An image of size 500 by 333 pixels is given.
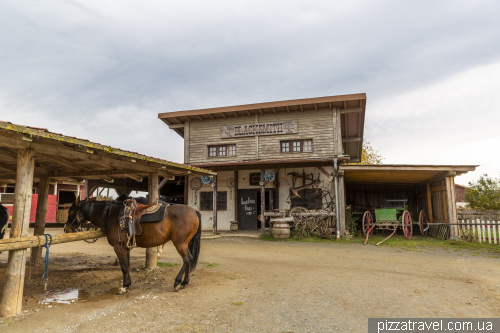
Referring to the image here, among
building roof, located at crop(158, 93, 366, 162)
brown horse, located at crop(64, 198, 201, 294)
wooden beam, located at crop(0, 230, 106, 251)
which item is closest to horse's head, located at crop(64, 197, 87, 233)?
brown horse, located at crop(64, 198, 201, 294)

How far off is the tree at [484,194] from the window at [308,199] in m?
13.8

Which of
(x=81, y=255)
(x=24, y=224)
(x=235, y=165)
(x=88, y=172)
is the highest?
(x=235, y=165)

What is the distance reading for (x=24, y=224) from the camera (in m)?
4.50

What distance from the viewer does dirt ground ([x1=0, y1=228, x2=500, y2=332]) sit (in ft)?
13.0

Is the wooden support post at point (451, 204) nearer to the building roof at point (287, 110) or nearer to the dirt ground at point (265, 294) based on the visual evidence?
the dirt ground at point (265, 294)

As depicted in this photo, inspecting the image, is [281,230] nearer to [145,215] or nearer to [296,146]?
[296,146]

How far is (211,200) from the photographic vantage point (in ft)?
54.9

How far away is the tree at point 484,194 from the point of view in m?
20.5

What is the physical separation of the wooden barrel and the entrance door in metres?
3.25

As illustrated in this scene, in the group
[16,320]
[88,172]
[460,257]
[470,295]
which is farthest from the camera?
[460,257]

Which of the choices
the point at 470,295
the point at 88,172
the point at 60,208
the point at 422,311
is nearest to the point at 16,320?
the point at 88,172

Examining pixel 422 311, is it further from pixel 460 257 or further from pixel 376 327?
pixel 460 257

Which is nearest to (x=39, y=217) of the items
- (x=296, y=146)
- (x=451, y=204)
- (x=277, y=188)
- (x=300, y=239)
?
(x=300, y=239)

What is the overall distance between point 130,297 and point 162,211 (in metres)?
1.55
